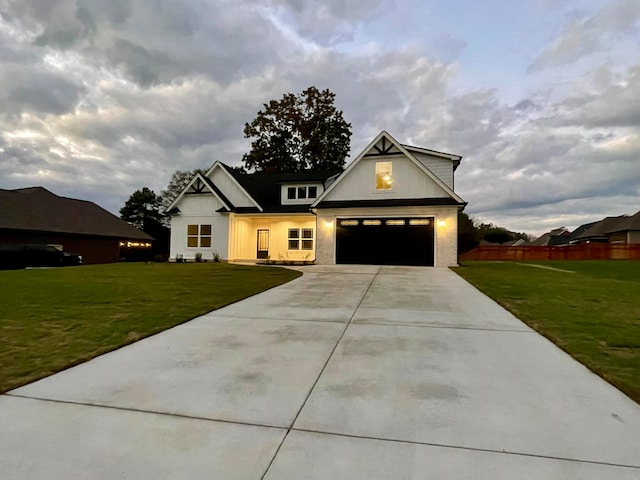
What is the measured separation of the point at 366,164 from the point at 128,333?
48.9ft

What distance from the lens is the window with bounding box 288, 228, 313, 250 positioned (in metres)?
20.8

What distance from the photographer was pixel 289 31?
15.5 meters

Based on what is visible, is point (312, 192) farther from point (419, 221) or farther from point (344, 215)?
point (419, 221)

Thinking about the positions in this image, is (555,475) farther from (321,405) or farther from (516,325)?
(516,325)

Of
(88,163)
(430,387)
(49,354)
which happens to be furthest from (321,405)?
(88,163)

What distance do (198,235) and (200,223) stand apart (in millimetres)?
767

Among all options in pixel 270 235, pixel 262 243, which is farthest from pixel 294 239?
pixel 262 243

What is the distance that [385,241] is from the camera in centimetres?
1731

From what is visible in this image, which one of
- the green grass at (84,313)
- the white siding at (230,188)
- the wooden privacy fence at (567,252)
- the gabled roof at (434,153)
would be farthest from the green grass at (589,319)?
the wooden privacy fence at (567,252)

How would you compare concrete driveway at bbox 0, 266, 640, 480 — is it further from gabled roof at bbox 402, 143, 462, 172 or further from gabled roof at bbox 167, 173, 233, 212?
gabled roof at bbox 167, 173, 233, 212

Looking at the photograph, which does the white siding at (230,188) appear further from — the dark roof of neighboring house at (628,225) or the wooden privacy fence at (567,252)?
the dark roof of neighboring house at (628,225)

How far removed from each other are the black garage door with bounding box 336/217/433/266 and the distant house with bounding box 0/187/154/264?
20.1m

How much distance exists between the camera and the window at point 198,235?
20891 millimetres

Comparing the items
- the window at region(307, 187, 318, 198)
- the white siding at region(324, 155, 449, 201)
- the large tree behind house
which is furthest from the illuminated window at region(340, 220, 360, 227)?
the large tree behind house
